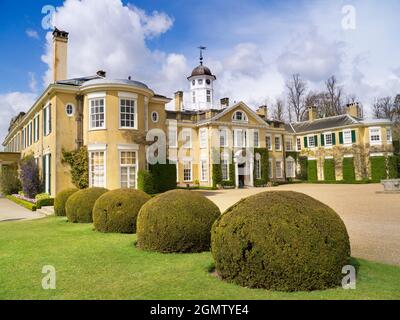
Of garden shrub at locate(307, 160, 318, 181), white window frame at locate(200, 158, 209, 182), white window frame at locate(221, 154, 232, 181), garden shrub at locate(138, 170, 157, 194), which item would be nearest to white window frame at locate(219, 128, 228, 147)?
white window frame at locate(221, 154, 232, 181)

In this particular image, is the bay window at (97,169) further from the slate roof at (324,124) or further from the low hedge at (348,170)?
the slate roof at (324,124)

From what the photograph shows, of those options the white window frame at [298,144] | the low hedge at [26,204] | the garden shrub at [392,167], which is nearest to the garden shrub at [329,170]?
the white window frame at [298,144]

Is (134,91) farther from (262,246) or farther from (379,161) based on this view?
(379,161)

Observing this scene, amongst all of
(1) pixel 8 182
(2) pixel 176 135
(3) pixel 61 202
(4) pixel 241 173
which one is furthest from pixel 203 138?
(3) pixel 61 202

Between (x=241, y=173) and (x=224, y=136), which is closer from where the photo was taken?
(x=224, y=136)

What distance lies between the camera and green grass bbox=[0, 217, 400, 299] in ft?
15.5

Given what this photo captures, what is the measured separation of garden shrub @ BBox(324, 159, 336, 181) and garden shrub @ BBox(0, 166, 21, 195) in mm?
31030

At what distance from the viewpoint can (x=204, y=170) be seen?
33438mm

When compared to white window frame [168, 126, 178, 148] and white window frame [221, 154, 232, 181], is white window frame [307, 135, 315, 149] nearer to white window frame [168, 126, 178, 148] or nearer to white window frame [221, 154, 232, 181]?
white window frame [221, 154, 232, 181]

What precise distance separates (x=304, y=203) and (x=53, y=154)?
1774 cm

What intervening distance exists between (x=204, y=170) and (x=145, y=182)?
1473cm

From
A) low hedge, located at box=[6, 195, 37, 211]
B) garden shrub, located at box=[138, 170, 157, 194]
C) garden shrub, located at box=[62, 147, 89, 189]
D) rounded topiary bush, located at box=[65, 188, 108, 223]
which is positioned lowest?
low hedge, located at box=[6, 195, 37, 211]

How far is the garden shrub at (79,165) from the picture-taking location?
63.4 feet

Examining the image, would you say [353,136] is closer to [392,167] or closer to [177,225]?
[392,167]
